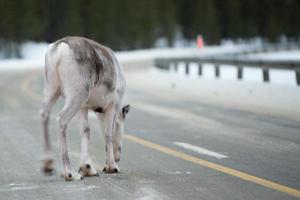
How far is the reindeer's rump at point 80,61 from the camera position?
7.68 m

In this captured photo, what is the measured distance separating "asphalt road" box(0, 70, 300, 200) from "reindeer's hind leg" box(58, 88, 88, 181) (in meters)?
0.12

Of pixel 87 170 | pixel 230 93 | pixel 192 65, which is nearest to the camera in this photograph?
pixel 87 170

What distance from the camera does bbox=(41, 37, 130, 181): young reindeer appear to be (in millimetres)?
7688

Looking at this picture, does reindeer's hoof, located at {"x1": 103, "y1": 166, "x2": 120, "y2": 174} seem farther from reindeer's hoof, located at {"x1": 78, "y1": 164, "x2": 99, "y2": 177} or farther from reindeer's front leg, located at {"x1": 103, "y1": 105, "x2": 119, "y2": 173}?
reindeer's hoof, located at {"x1": 78, "y1": 164, "x2": 99, "y2": 177}

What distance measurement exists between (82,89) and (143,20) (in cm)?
9145

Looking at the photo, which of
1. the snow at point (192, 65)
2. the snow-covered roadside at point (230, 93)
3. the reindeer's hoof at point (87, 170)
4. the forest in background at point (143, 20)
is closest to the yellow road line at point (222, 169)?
the reindeer's hoof at point (87, 170)

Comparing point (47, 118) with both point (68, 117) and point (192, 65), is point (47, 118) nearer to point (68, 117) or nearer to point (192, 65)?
point (68, 117)

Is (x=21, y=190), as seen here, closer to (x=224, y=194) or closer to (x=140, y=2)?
(x=224, y=194)

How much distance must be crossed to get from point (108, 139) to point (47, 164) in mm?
919

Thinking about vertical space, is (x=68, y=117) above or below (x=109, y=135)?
above

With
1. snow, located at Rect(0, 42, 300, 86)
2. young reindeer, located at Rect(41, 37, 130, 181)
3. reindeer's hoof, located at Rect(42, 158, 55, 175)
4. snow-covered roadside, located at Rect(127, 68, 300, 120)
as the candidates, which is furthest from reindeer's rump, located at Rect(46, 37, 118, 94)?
snow, located at Rect(0, 42, 300, 86)

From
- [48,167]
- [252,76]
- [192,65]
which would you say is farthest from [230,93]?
[192,65]

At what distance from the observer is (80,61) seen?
7.70 metres

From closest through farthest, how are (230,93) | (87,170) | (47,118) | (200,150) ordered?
(47,118)
(87,170)
(200,150)
(230,93)
